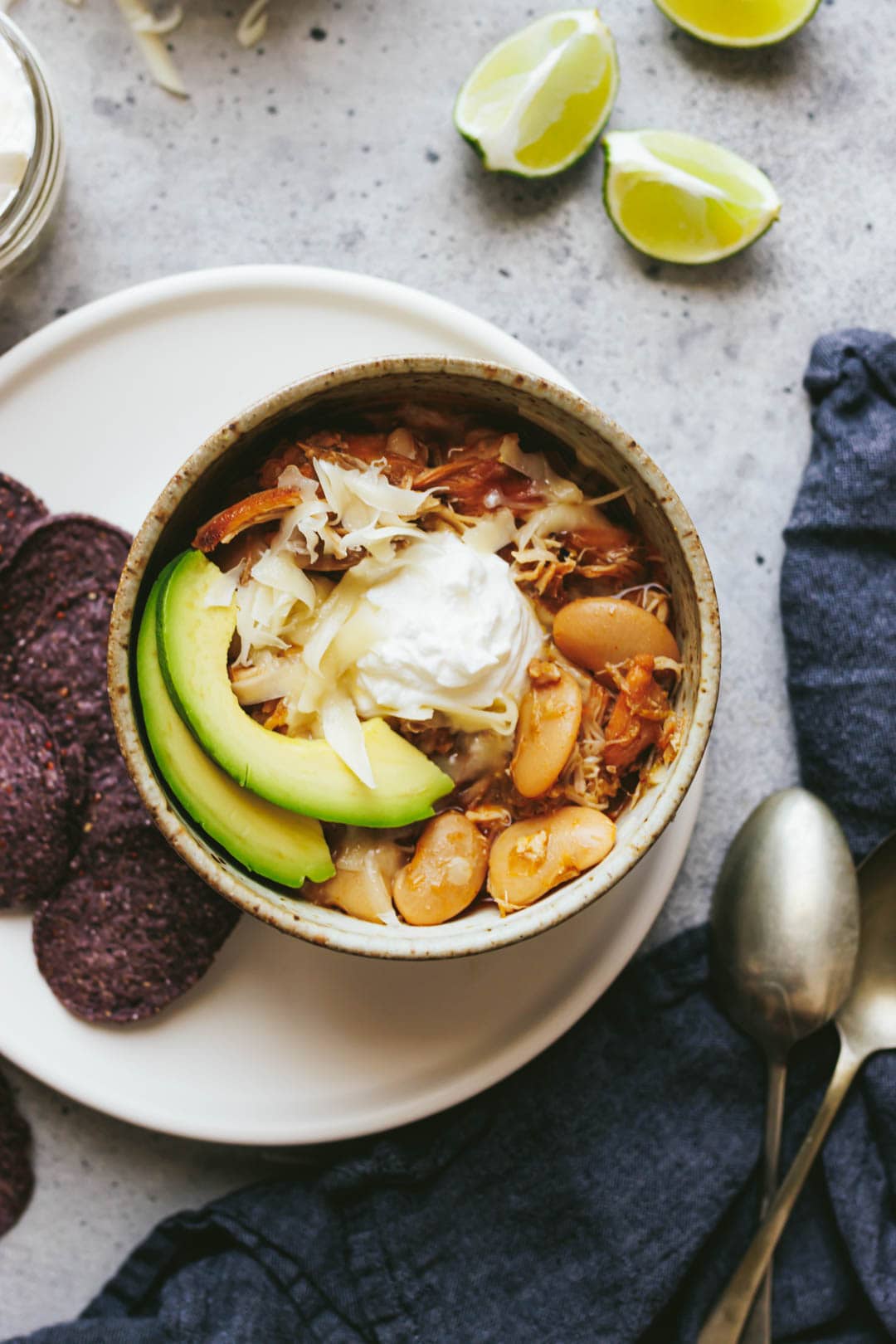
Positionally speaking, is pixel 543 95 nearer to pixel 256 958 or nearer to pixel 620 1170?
pixel 256 958

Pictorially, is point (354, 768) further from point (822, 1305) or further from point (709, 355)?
point (822, 1305)

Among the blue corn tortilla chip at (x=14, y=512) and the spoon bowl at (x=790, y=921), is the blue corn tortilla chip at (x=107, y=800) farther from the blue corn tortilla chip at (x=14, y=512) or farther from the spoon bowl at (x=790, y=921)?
the spoon bowl at (x=790, y=921)

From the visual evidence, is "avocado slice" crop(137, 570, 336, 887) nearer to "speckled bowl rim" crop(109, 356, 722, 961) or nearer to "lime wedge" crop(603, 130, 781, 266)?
"speckled bowl rim" crop(109, 356, 722, 961)

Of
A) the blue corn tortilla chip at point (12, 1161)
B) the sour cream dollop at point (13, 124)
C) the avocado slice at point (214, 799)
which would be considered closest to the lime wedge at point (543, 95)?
the sour cream dollop at point (13, 124)

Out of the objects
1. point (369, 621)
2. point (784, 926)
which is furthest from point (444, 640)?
point (784, 926)

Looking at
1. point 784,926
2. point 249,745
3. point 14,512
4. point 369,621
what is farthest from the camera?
point 784,926
